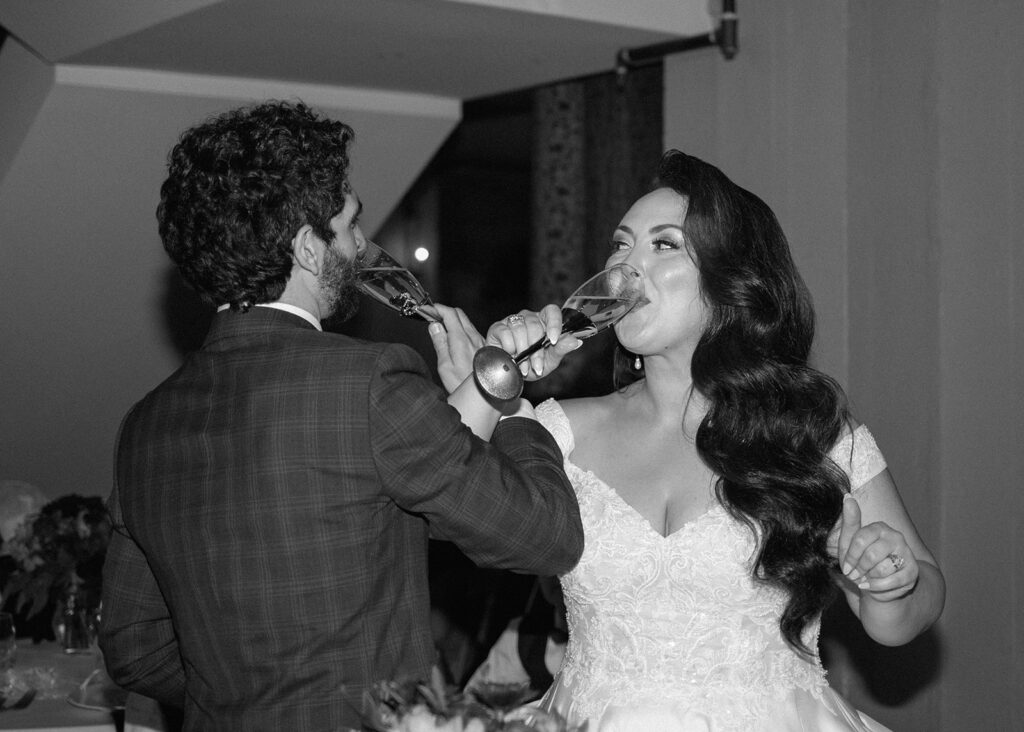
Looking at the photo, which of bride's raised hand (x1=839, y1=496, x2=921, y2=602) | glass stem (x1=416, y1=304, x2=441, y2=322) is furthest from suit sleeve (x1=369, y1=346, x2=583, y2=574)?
bride's raised hand (x1=839, y1=496, x2=921, y2=602)

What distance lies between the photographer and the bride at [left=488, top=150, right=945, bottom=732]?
6.81 feet

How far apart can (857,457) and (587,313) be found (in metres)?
0.61

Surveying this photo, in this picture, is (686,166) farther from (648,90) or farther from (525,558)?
(648,90)

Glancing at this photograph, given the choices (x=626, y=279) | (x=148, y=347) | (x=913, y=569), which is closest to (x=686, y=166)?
(x=626, y=279)

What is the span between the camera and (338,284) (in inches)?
68.4

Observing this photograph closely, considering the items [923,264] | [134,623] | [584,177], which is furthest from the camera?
[584,177]

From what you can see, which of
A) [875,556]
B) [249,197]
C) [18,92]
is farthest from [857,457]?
[18,92]

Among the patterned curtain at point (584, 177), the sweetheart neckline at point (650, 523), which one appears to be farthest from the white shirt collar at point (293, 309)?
the patterned curtain at point (584, 177)

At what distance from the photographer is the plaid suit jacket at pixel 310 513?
158 centimetres

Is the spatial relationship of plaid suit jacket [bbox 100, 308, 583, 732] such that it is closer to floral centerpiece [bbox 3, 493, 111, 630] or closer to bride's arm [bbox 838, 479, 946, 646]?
bride's arm [bbox 838, 479, 946, 646]

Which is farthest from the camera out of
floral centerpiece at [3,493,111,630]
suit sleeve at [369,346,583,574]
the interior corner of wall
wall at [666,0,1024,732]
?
the interior corner of wall

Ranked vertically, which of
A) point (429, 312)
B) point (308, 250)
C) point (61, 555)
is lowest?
point (61, 555)

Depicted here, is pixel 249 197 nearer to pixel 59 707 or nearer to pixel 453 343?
pixel 453 343

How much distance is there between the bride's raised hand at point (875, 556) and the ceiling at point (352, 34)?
219cm
